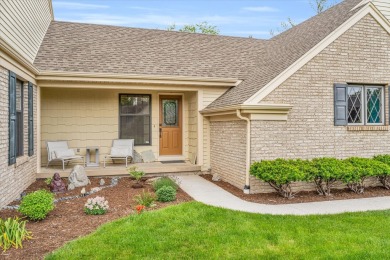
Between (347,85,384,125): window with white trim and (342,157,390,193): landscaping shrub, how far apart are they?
1260 mm

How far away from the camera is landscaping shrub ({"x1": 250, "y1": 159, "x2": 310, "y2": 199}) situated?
7000 mm

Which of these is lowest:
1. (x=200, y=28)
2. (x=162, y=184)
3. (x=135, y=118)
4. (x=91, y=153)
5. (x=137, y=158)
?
(x=162, y=184)

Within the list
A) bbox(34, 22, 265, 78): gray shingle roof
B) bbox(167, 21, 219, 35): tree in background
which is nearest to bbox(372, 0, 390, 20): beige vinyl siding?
bbox(34, 22, 265, 78): gray shingle roof

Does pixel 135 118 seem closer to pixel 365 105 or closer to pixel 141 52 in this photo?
pixel 141 52

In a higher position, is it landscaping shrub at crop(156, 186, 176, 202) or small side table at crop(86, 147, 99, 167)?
small side table at crop(86, 147, 99, 167)

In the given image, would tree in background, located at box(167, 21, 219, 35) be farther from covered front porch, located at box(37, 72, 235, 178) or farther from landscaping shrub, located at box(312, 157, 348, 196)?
landscaping shrub, located at box(312, 157, 348, 196)

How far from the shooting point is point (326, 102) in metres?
8.50

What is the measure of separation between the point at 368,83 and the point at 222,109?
4.05 meters

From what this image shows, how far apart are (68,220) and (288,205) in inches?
171

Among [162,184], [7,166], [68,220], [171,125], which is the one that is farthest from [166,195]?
[171,125]

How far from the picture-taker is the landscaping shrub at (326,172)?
7.29 m

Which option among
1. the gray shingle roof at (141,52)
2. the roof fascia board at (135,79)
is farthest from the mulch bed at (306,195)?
the gray shingle roof at (141,52)

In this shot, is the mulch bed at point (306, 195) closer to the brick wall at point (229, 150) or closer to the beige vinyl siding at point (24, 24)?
the brick wall at point (229, 150)

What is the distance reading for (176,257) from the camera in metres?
4.14
